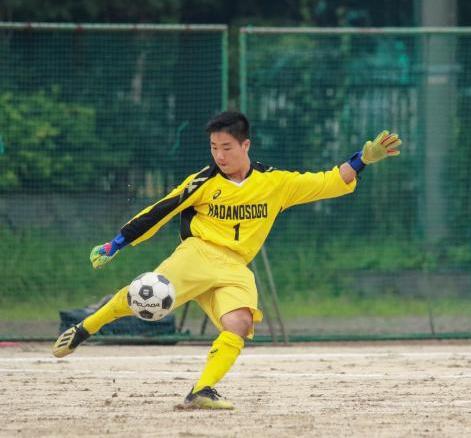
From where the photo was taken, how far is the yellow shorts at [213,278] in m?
8.05

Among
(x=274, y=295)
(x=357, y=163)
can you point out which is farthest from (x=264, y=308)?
(x=357, y=163)

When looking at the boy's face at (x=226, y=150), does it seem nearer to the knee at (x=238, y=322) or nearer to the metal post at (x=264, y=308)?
the knee at (x=238, y=322)

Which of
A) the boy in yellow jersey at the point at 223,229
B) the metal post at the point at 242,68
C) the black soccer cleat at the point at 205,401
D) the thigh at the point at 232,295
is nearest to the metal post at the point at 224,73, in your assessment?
the metal post at the point at 242,68

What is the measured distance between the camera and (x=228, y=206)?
8180 mm

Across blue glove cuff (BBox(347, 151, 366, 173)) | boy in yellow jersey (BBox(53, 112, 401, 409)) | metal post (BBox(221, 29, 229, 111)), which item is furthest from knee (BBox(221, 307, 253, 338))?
metal post (BBox(221, 29, 229, 111))

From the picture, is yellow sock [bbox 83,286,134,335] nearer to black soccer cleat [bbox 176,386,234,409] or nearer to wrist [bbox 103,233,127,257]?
wrist [bbox 103,233,127,257]

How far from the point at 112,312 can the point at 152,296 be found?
1.35 feet

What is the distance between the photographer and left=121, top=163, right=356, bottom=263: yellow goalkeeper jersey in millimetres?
8195

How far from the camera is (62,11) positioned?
18.8 m

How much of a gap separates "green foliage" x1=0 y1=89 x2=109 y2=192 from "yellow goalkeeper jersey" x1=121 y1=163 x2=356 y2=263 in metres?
4.48

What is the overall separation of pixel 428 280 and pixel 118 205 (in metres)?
3.01

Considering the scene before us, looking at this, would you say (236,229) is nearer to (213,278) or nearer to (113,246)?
(213,278)

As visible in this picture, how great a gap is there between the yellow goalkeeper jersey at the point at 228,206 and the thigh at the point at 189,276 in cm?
18

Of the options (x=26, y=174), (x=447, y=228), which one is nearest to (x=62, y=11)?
(x=26, y=174)
